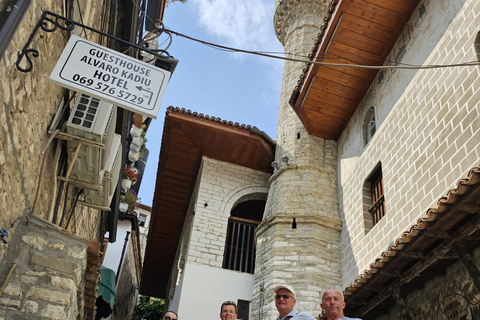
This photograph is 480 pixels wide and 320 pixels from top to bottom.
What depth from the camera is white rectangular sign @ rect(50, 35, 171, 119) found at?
3.88 meters

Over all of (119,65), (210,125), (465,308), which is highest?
(210,125)

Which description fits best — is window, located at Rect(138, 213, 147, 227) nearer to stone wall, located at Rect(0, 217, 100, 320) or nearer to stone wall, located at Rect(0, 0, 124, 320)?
stone wall, located at Rect(0, 0, 124, 320)

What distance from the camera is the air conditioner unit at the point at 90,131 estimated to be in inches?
198

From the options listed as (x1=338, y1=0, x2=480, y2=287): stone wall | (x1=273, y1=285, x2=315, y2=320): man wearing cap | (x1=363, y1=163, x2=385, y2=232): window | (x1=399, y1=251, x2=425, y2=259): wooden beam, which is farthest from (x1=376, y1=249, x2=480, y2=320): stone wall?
(x1=363, y1=163, x2=385, y2=232): window

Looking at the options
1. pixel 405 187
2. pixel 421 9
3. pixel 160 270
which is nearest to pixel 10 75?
pixel 405 187

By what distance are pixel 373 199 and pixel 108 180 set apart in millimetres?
5456

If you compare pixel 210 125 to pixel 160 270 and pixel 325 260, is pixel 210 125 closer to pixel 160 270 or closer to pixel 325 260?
pixel 325 260

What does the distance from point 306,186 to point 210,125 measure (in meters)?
Result: 2.96

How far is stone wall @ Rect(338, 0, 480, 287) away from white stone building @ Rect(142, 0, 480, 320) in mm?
27

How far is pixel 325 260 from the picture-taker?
395 inches

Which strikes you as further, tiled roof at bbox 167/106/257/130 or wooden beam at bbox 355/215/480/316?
tiled roof at bbox 167/106/257/130

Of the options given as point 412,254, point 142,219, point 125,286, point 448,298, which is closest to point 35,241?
point 412,254

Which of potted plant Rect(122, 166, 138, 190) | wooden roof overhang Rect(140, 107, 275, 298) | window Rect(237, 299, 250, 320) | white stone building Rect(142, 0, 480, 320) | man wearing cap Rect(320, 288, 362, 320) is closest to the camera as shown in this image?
man wearing cap Rect(320, 288, 362, 320)

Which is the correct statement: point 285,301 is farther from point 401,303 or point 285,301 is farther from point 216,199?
point 216,199
